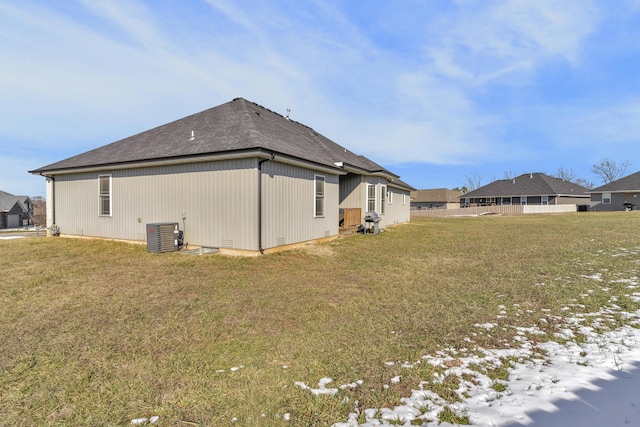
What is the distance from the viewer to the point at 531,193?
37.8 meters

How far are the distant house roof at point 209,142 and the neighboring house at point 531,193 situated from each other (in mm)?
35057

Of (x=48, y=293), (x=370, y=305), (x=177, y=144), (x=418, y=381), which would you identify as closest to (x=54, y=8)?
(x=177, y=144)

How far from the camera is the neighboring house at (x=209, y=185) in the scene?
858cm

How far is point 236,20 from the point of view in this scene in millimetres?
10383

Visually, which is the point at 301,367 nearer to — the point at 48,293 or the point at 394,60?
the point at 48,293

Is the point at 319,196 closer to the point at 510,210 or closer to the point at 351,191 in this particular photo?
the point at 351,191

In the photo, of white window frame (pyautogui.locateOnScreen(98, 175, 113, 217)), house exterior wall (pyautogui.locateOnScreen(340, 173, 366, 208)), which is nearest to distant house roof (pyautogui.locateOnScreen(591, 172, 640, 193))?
house exterior wall (pyautogui.locateOnScreen(340, 173, 366, 208))

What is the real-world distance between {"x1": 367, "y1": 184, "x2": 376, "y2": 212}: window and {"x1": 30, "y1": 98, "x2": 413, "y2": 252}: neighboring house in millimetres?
1639

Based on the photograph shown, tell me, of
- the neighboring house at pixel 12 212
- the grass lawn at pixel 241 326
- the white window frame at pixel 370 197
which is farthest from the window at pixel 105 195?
the neighboring house at pixel 12 212

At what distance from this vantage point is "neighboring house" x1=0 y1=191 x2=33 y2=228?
43719mm

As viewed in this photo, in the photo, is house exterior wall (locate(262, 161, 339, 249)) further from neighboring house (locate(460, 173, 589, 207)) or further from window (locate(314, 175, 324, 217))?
neighboring house (locate(460, 173, 589, 207))

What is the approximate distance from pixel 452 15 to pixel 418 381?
11.7 m

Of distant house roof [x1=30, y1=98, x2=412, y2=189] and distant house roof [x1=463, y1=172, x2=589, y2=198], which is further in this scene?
distant house roof [x1=463, y1=172, x2=589, y2=198]

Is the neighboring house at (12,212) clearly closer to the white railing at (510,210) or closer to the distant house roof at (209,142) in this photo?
the distant house roof at (209,142)
